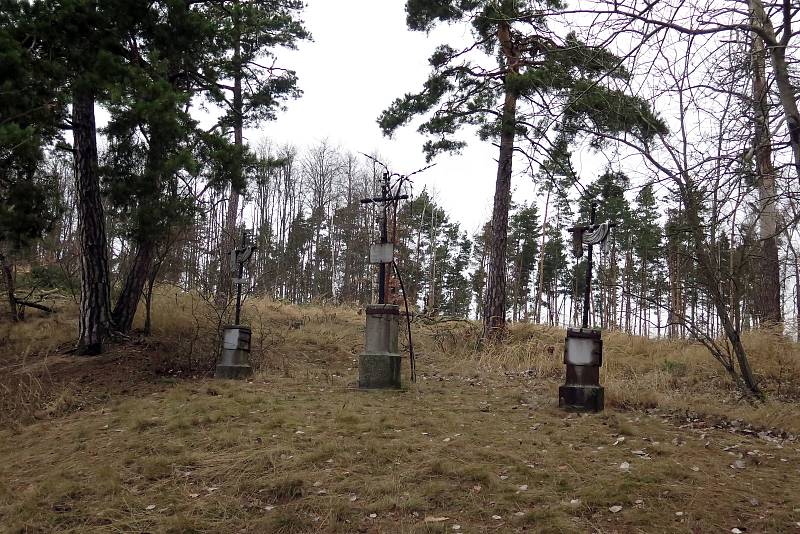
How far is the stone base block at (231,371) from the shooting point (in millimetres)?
7665

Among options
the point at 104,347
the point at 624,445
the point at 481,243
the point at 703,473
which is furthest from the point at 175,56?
the point at 481,243

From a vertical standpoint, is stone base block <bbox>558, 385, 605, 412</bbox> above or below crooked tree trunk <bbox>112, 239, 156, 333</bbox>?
below

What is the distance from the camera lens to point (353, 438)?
15.2 ft

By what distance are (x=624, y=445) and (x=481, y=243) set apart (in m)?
27.5

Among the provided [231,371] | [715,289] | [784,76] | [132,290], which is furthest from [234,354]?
[784,76]

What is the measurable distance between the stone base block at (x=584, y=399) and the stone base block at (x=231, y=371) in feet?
14.7

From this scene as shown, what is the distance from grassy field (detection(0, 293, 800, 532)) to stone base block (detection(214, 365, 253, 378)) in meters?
0.29

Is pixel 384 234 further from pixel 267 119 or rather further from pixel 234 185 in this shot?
pixel 267 119

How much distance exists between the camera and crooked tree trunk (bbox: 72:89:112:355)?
25.8 ft

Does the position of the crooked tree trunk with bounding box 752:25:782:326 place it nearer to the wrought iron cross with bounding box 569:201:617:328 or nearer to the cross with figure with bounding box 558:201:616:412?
the wrought iron cross with bounding box 569:201:617:328

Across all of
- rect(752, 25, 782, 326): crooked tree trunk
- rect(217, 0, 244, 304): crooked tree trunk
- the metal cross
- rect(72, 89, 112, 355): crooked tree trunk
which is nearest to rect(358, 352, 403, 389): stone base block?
the metal cross

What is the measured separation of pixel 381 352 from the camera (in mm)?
7090

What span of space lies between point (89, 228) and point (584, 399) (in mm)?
7160

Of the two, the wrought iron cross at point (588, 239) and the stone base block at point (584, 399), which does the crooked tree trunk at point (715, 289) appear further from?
the stone base block at point (584, 399)
